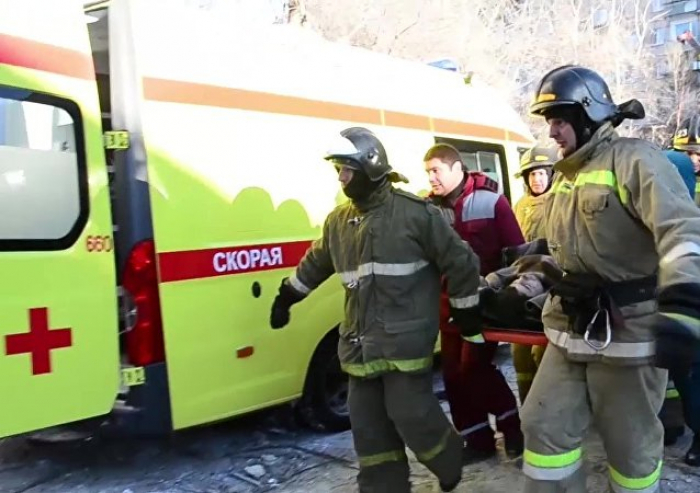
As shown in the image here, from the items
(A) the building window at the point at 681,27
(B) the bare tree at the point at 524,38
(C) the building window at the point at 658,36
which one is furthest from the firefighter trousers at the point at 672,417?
(A) the building window at the point at 681,27

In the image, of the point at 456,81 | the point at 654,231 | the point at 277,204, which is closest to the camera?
Answer: the point at 654,231

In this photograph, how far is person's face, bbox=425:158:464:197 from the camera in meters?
4.37

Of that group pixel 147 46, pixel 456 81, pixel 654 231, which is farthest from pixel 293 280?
pixel 456 81

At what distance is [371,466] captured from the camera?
3684mm

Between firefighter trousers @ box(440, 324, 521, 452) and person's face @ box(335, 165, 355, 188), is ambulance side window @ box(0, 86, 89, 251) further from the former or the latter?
firefighter trousers @ box(440, 324, 521, 452)

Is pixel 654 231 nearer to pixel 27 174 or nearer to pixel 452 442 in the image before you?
pixel 452 442

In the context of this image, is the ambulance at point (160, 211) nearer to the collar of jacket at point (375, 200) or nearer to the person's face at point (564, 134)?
the collar of jacket at point (375, 200)

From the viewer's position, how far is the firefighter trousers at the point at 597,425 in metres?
2.98

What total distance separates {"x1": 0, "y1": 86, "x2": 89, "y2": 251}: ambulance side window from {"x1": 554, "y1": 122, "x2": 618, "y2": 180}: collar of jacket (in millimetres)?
2099

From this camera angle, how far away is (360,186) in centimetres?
361

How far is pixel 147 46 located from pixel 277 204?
1.10 metres

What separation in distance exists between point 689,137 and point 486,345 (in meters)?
1.96

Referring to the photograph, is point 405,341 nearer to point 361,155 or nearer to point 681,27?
point 361,155

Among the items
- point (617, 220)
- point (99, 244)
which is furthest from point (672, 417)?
point (99, 244)
